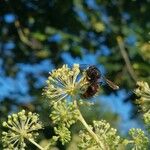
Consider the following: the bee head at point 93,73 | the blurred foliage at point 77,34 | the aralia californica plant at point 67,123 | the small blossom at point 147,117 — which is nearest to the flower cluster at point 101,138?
the aralia californica plant at point 67,123

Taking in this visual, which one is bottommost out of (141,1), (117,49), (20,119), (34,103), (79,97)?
(20,119)

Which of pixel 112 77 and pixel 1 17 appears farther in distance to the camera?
pixel 1 17

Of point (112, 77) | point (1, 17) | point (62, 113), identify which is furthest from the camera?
point (1, 17)

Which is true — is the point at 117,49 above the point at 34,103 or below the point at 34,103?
above

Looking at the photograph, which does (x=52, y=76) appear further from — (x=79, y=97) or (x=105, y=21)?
(x=105, y=21)

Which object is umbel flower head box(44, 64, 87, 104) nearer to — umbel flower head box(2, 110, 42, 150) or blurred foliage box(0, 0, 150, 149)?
umbel flower head box(2, 110, 42, 150)

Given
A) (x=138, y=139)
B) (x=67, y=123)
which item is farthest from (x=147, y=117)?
(x=67, y=123)

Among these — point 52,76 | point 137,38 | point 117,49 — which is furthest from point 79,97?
point 117,49

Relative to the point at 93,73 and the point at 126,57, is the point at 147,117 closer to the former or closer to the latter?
the point at 93,73
